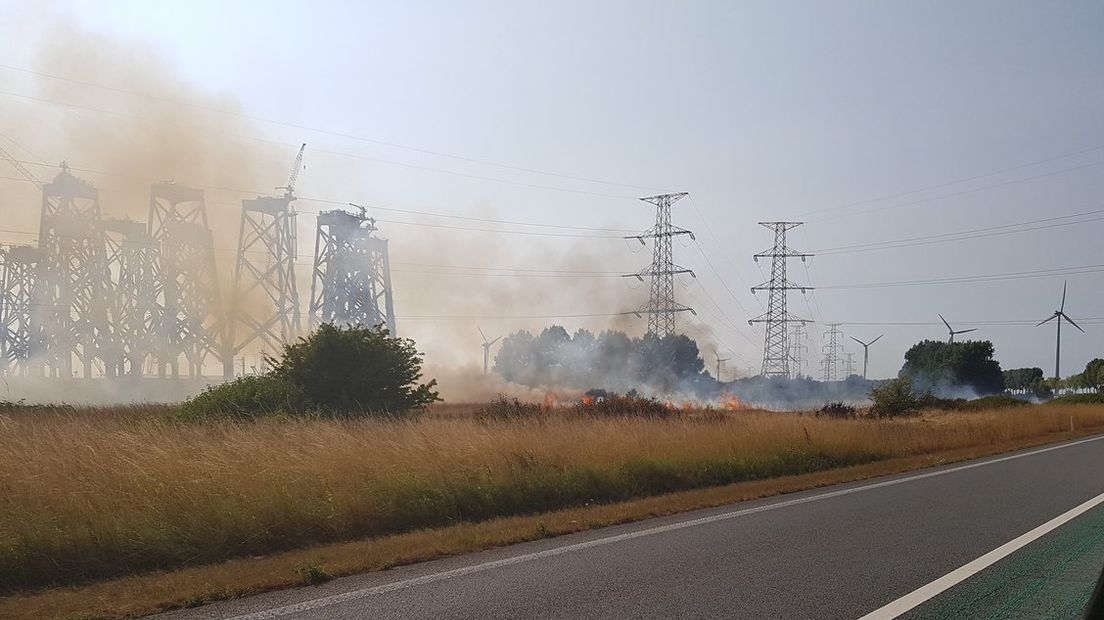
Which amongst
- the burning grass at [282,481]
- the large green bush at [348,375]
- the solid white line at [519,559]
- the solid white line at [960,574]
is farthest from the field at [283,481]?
the large green bush at [348,375]

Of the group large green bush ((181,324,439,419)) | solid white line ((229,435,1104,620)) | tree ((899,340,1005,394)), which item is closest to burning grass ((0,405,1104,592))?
solid white line ((229,435,1104,620))

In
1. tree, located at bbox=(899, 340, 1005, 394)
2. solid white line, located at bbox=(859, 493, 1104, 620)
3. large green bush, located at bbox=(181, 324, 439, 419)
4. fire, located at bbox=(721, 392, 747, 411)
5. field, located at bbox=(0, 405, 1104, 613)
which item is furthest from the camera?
tree, located at bbox=(899, 340, 1005, 394)

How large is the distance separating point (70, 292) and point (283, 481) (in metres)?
70.0

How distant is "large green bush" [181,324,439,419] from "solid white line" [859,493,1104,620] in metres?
19.3

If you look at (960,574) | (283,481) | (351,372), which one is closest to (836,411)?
(351,372)

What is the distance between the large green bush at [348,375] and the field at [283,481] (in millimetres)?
8248

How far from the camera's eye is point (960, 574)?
344 inches

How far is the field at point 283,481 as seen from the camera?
33.3 ft

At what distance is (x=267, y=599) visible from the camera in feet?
26.3

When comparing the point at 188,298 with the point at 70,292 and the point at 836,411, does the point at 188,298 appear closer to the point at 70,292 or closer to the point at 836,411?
the point at 70,292

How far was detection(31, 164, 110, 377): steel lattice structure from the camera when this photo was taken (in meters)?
68.9

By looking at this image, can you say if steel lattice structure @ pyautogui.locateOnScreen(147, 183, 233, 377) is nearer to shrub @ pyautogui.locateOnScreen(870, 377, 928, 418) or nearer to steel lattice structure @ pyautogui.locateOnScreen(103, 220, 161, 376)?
steel lattice structure @ pyautogui.locateOnScreen(103, 220, 161, 376)

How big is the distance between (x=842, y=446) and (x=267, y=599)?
20486 millimetres

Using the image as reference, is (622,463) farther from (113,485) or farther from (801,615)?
(801,615)
